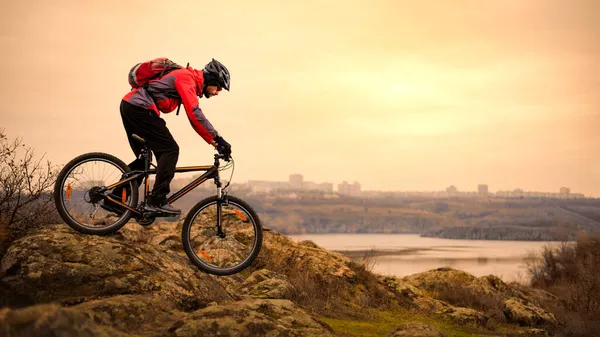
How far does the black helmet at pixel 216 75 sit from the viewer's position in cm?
917

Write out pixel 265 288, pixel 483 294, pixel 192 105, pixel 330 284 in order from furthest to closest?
pixel 483 294 → pixel 330 284 → pixel 265 288 → pixel 192 105

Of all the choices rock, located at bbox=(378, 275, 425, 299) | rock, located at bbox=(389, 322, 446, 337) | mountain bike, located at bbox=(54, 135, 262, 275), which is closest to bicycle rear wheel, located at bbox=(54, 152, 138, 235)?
mountain bike, located at bbox=(54, 135, 262, 275)

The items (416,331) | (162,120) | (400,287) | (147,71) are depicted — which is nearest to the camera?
(416,331)

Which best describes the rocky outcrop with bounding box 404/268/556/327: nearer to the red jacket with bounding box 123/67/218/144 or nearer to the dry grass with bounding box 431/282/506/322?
the dry grass with bounding box 431/282/506/322

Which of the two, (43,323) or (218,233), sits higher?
(218,233)

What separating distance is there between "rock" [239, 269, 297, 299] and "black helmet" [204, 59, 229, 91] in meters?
4.43

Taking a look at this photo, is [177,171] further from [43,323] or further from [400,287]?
[400,287]

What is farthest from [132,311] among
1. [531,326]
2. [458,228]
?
[458,228]

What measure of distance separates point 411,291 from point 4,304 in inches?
453

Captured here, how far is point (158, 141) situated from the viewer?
29.1ft

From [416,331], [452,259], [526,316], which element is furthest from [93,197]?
[452,259]

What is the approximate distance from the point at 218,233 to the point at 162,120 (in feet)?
7.01

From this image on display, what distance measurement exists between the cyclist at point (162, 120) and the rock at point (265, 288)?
325 cm

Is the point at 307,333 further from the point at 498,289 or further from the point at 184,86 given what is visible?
the point at 498,289
